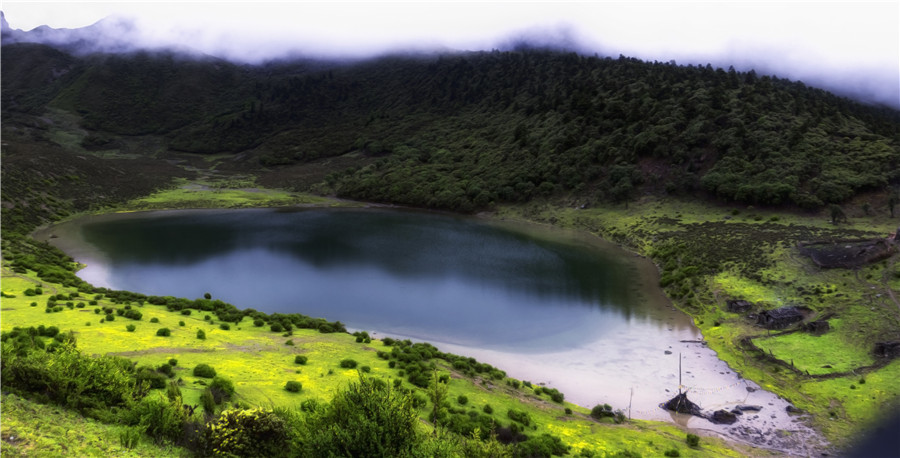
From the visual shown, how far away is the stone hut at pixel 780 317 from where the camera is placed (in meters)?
37.9

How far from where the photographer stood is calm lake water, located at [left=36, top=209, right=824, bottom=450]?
3247cm

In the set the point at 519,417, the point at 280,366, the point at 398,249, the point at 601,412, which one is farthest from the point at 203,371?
the point at 398,249

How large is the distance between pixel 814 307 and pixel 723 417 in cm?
1956

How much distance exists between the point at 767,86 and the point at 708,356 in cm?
7880

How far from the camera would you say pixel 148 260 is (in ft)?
184

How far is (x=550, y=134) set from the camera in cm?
10775

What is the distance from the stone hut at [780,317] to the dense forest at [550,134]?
3222 centimetres

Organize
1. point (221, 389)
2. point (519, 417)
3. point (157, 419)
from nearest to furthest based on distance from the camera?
point (157, 419) < point (221, 389) < point (519, 417)

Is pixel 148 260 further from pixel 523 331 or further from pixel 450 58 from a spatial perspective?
pixel 450 58

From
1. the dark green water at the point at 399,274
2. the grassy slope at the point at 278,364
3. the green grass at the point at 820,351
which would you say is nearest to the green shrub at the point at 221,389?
the grassy slope at the point at 278,364

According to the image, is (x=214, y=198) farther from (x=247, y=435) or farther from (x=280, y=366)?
(x=247, y=435)

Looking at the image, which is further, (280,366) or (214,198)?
(214,198)

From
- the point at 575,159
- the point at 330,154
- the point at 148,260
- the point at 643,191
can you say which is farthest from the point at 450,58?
the point at 148,260

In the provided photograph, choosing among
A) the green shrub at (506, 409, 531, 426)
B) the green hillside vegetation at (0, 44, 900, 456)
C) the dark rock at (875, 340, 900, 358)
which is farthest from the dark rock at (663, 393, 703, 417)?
the dark rock at (875, 340, 900, 358)
